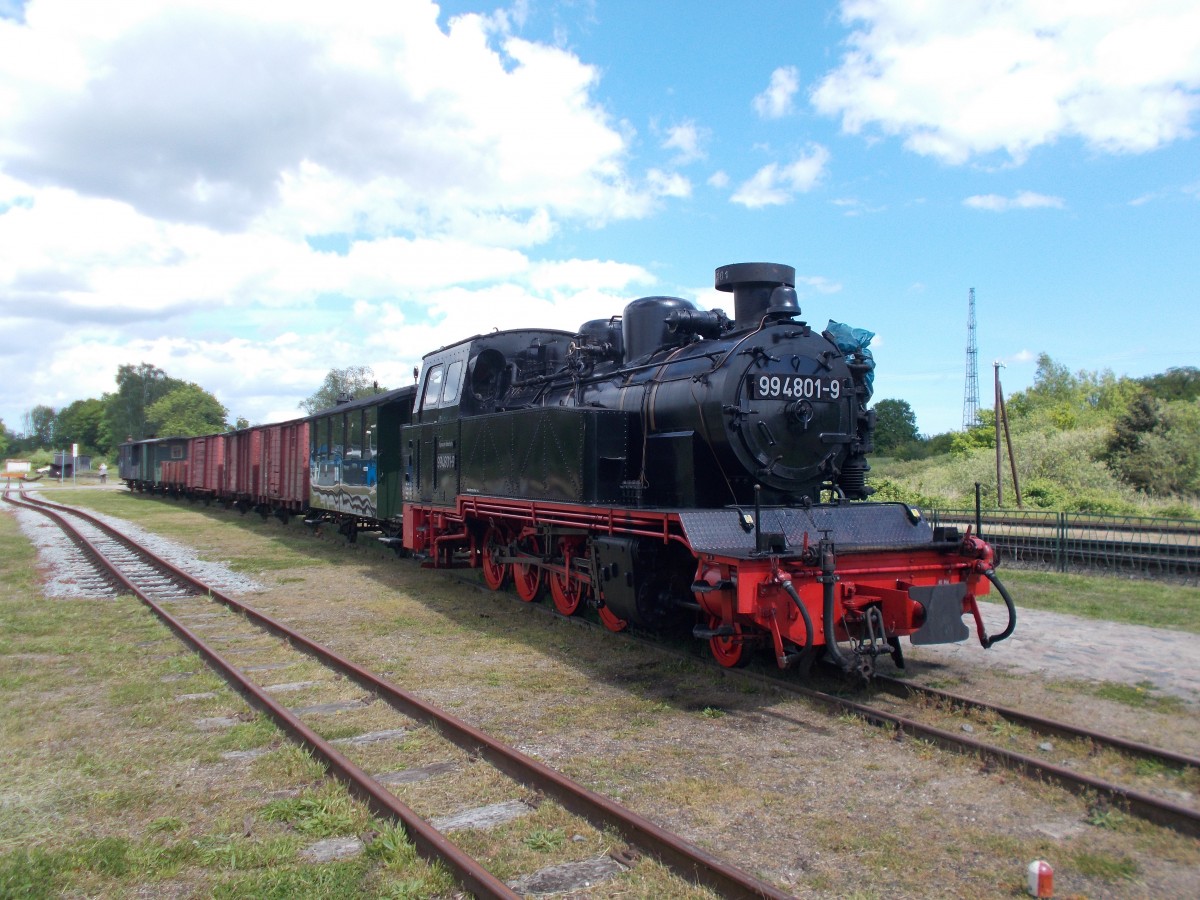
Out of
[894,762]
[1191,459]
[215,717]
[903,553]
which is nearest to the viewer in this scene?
[894,762]

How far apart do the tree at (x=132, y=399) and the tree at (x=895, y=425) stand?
8631cm

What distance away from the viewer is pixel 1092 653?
7734 mm

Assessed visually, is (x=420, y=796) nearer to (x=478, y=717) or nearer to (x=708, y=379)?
(x=478, y=717)

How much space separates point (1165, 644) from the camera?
26.7ft

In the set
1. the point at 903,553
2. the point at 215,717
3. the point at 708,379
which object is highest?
the point at 708,379

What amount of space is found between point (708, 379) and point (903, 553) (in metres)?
2.09

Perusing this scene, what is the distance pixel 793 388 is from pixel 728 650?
2.27 m

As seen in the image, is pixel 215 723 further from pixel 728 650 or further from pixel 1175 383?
pixel 1175 383

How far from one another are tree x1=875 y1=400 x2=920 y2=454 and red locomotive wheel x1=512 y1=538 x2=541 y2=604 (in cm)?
6257

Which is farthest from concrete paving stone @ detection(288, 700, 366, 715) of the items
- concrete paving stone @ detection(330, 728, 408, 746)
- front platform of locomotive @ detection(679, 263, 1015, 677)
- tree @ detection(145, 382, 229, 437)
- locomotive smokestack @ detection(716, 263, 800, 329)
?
tree @ detection(145, 382, 229, 437)

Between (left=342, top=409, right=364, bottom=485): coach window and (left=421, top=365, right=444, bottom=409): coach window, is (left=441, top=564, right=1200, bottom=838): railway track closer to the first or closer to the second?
(left=421, top=365, right=444, bottom=409): coach window

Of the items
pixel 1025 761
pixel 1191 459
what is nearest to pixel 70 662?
pixel 1025 761

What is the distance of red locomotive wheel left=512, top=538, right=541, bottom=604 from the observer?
10164mm

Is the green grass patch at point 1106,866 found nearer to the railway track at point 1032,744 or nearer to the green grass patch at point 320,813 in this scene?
the railway track at point 1032,744
